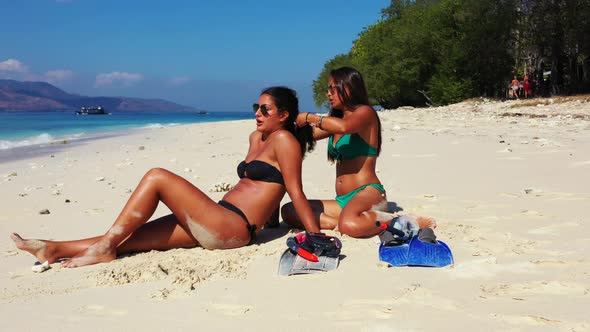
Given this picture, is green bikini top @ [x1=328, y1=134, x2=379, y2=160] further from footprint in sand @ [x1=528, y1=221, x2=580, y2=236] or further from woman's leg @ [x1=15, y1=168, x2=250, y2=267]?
footprint in sand @ [x1=528, y1=221, x2=580, y2=236]

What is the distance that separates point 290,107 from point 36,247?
89.8 inches

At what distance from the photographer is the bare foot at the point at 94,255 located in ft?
13.3

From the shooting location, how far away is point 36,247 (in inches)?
161

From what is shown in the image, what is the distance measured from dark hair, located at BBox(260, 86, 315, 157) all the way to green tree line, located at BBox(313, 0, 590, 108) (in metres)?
26.4

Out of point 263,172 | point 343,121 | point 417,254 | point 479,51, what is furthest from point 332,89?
point 479,51

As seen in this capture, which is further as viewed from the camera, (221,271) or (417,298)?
(221,271)

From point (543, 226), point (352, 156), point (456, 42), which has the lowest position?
point (543, 226)

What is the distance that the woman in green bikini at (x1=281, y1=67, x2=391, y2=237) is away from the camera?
15.5ft

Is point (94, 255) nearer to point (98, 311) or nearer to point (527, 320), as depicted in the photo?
point (98, 311)

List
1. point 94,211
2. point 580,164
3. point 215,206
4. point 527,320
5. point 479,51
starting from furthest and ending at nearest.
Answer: point 479,51 < point 580,164 < point 94,211 < point 215,206 < point 527,320

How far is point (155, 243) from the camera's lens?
4430 millimetres

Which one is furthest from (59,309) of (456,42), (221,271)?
(456,42)

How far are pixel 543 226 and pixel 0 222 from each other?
5.41 meters

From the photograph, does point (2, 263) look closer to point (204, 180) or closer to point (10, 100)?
point (204, 180)
